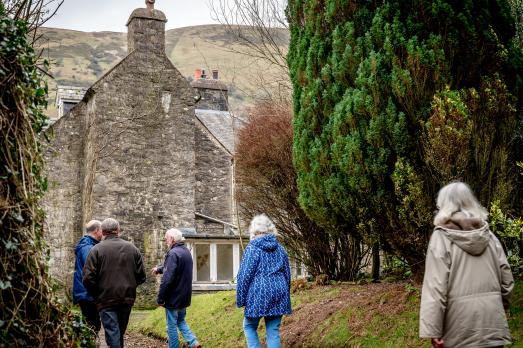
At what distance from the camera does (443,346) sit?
4629 millimetres

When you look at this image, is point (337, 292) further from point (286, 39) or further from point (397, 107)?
point (286, 39)

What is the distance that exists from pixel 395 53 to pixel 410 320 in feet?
11.6

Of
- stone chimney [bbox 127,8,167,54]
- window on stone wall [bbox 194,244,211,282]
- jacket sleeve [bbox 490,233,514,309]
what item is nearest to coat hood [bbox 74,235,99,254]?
jacket sleeve [bbox 490,233,514,309]

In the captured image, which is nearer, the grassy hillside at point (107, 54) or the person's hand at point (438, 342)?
the person's hand at point (438, 342)

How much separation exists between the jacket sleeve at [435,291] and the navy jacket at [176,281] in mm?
5072

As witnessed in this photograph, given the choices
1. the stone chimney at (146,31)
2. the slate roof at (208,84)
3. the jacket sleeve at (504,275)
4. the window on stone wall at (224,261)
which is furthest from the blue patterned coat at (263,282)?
→ the slate roof at (208,84)

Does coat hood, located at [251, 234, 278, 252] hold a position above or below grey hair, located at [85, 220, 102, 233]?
below

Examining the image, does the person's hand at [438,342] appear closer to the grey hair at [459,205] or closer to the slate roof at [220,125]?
the grey hair at [459,205]

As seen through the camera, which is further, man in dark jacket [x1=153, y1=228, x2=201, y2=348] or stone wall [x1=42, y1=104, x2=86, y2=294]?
stone wall [x1=42, y1=104, x2=86, y2=294]

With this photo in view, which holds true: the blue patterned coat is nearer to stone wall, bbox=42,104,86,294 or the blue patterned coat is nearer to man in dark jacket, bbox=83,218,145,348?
man in dark jacket, bbox=83,218,145,348

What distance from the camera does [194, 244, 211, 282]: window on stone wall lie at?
19.4 m

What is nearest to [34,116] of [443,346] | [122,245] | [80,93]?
[122,245]

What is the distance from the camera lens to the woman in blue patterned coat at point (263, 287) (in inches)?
287

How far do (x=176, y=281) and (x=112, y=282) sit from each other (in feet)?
4.24
